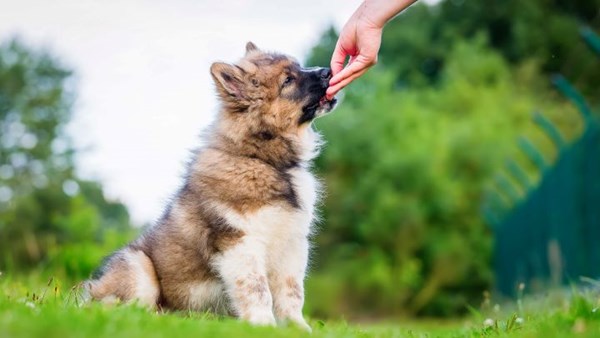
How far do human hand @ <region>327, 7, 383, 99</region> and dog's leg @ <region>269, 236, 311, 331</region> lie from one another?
42.9 inches

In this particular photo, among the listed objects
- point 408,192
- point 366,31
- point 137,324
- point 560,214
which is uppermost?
point 366,31

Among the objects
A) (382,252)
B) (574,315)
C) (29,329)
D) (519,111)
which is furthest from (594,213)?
(519,111)

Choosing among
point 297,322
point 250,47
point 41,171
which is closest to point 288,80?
point 250,47

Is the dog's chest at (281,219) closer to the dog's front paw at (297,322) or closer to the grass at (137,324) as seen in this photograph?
the dog's front paw at (297,322)

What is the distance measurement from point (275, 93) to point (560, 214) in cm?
672

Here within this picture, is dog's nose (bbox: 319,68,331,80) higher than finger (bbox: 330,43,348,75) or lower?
lower

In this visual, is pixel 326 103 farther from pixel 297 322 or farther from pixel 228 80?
pixel 297 322

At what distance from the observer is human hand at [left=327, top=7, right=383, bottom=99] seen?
594cm

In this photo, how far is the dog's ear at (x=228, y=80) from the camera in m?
6.36

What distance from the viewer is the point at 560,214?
11.9 m

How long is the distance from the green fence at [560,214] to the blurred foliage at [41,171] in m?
7.42

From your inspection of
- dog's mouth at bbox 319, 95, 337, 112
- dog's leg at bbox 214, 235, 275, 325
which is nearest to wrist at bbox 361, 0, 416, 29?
dog's mouth at bbox 319, 95, 337, 112

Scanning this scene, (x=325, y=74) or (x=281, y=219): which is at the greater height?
(x=325, y=74)

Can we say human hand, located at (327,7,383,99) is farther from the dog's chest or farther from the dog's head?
the dog's chest
